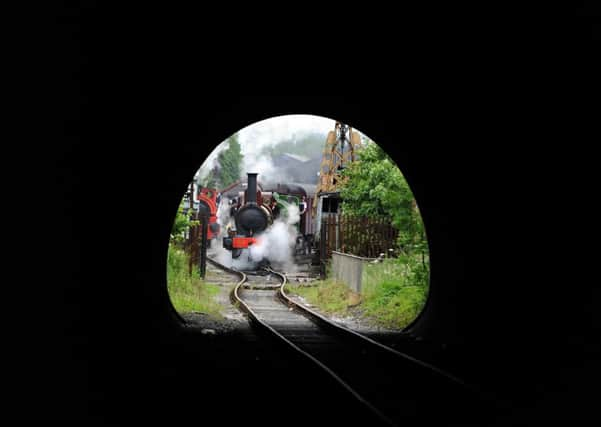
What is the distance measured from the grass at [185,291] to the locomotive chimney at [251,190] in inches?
390

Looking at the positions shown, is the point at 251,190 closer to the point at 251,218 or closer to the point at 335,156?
the point at 251,218

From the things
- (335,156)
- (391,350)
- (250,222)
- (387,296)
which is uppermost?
(335,156)

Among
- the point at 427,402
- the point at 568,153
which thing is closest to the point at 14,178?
the point at 427,402

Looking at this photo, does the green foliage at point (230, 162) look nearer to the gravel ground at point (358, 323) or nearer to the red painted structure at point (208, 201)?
the red painted structure at point (208, 201)

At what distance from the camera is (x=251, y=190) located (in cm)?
2753

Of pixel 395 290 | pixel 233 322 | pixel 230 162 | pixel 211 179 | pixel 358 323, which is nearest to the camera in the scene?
pixel 233 322

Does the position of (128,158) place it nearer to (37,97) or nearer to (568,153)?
(37,97)

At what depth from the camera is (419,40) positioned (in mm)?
6508

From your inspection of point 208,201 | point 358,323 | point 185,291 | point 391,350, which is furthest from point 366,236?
point 208,201

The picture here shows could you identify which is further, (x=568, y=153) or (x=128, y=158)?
(x=128, y=158)

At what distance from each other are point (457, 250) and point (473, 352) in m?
1.39

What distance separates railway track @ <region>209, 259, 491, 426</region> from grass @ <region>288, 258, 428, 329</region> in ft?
4.38

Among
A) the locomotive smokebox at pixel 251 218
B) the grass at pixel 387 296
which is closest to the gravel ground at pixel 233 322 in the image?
the grass at pixel 387 296

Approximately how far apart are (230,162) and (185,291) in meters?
68.3
